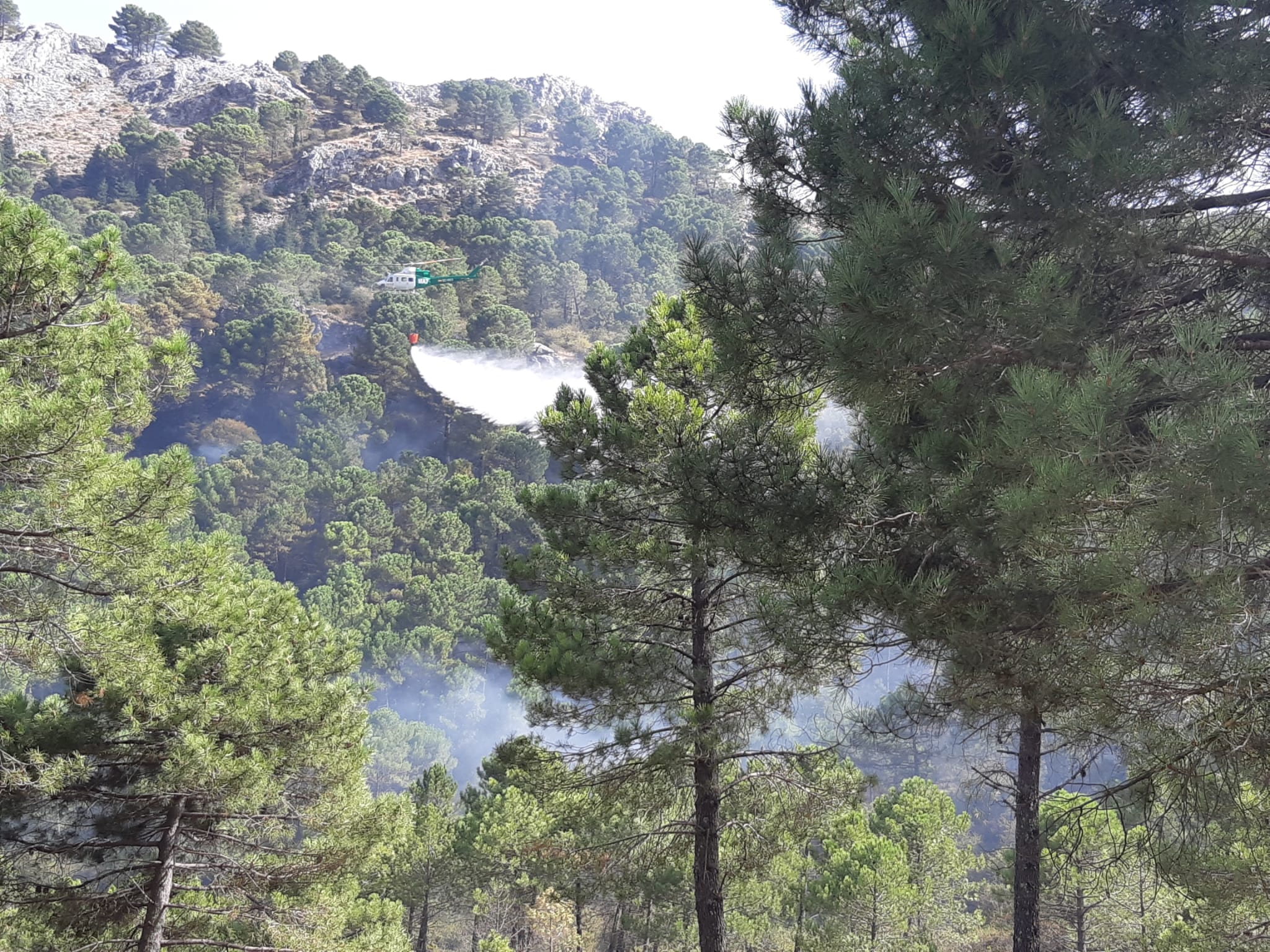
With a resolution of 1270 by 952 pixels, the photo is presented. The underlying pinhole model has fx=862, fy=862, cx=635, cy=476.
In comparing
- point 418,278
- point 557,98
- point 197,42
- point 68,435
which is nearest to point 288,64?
point 197,42

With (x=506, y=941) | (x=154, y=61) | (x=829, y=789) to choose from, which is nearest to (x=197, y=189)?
(x=154, y=61)

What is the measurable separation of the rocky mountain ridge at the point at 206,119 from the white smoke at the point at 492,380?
3238 cm

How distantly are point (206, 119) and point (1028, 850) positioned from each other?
4177 inches

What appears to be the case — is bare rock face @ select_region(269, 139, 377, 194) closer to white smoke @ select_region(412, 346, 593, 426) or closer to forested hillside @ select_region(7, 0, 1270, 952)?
white smoke @ select_region(412, 346, 593, 426)

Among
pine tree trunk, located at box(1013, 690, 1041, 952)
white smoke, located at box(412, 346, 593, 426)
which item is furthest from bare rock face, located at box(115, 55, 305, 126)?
pine tree trunk, located at box(1013, 690, 1041, 952)

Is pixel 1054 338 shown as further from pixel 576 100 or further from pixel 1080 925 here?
pixel 576 100

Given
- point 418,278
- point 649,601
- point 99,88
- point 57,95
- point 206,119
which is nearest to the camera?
point 649,601

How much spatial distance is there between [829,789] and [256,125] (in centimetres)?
8933

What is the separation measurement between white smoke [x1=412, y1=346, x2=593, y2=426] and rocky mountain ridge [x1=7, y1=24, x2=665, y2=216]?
106 feet

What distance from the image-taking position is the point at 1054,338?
11.9 ft

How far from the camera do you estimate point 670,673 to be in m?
6.62

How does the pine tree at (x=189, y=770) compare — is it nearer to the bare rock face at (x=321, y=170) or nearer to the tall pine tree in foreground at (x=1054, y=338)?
the tall pine tree in foreground at (x=1054, y=338)

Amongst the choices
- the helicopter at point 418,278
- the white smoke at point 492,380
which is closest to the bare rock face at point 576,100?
the helicopter at point 418,278

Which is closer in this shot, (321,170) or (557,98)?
(321,170)
